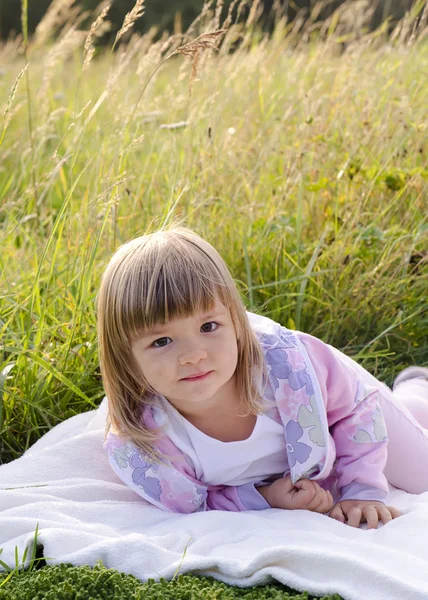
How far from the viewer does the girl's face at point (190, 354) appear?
1.91 m

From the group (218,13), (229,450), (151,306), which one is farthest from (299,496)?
(218,13)

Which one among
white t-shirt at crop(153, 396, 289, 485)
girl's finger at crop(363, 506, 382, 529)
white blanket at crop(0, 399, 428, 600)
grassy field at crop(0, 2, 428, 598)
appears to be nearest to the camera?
white blanket at crop(0, 399, 428, 600)

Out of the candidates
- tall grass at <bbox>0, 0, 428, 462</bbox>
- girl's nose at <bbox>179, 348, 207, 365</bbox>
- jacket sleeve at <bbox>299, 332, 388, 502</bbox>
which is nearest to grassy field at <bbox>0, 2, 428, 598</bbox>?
tall grass at <bbox>0, 0, 428, 462</bbox>

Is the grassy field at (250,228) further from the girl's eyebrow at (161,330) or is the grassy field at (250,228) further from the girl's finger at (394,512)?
the girl's finger at (394,512)

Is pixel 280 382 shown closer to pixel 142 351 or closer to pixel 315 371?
pixel 315 371

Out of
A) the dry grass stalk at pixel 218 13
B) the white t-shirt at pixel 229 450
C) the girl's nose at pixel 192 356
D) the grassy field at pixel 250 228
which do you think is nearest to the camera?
the girl's nose at pixel 192 356

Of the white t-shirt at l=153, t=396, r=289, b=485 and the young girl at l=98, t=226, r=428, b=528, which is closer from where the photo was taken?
the young girl at l=98, t=226, r=428, b=528

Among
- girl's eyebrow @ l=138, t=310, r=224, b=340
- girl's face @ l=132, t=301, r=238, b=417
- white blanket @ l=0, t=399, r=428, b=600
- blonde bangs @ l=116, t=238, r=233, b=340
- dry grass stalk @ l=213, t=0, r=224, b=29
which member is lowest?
white blanket @ l=0, t=399, r=428, b=600

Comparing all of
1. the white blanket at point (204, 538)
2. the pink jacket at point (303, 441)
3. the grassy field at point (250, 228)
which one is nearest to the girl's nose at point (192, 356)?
the pink jacket at point (303, 441)

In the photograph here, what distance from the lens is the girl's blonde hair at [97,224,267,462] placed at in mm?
1911

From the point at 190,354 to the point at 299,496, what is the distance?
19.0 inches

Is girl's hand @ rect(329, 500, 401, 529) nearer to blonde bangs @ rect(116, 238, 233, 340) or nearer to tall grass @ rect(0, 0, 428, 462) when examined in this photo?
blonde bangs @ rect(116, 238, 233, 340)

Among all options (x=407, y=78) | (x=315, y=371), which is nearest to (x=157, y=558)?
(x=315, y=371)

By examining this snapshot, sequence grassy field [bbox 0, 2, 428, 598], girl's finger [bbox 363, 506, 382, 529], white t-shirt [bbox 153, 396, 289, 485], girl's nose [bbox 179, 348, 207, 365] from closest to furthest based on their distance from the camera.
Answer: girl's nose [bbox 179, 348, 207, 365] < girl's finger [bbox 363, 506, 382, 529] < white t-shirt [bbox 153, 396, 289, 485] < grassy field [bbox 0, 2, 428, 598]
